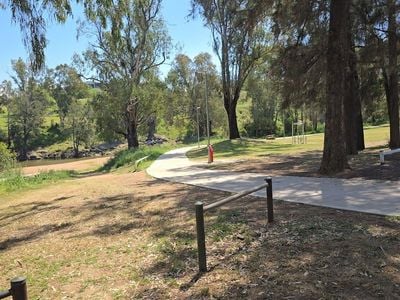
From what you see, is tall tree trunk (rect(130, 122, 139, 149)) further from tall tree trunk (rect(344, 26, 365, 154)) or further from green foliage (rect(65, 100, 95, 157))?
green foliage (rect(65, 100, 95, 157))

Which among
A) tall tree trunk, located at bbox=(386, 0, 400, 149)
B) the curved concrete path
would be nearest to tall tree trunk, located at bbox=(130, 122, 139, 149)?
tall tree trunk, located at bbox=(386, 0, 400, 149)

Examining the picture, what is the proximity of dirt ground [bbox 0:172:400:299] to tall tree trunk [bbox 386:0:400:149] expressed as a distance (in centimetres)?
1204

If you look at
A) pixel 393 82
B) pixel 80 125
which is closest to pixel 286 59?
pixel 393 82

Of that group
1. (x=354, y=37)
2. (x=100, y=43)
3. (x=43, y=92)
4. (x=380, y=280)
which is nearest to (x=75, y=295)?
(x=380, y=280)

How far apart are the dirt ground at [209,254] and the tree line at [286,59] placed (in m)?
4.36

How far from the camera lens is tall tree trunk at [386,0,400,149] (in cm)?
1828

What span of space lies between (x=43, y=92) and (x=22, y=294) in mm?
84801

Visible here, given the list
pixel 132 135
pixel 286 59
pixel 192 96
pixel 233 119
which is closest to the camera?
pixel 286 59

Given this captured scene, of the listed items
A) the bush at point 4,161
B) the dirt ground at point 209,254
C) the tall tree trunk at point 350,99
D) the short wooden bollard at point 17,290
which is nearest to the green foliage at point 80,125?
the bush at point 4,161

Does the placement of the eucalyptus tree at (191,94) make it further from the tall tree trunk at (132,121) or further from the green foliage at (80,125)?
the tall tree trunk at (132,121)

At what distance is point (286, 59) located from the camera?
17.4 meters

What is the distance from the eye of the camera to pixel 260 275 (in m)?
5.28

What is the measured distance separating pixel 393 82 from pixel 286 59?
21.5 ft

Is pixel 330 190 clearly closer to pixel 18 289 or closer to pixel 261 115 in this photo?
pixel 18 289
